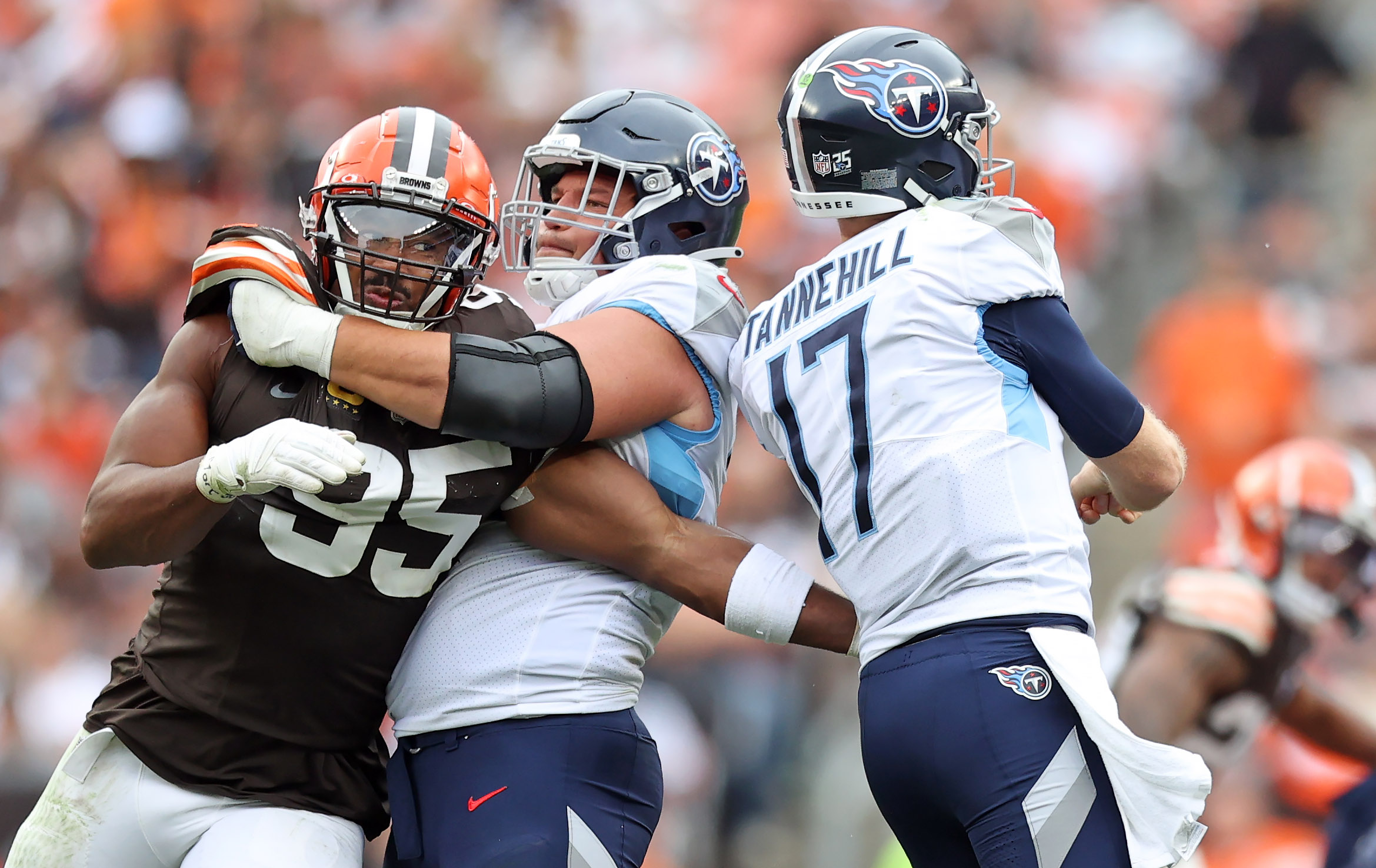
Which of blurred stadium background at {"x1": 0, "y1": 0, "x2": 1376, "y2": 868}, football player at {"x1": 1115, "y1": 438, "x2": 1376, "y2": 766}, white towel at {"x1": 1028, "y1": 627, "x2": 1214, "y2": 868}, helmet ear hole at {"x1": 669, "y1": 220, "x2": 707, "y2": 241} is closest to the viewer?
white towel at {"x1": 1028, "y1": 627, "x2": 1214, "y2": 868}

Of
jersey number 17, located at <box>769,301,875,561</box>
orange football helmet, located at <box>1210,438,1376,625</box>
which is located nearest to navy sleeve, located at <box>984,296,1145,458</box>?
jersey number 17, located at <box>769,301,875,561</box>

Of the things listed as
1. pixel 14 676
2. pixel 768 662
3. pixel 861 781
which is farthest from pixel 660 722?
pixel 14 676

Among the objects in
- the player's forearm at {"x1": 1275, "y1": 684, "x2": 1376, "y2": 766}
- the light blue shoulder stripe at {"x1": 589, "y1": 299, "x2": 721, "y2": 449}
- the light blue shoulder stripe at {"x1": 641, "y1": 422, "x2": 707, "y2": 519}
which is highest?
the light blue shoulder stripe at {"x1": 589, "y1": 299, "x2": 721, "y2": 449}

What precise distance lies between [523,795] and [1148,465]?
1.36 m

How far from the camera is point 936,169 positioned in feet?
9.29

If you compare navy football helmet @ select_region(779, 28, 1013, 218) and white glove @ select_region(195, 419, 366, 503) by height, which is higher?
navy football helmet @ select_region(779, 28, 1013, 218)

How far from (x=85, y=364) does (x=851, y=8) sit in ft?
15.3

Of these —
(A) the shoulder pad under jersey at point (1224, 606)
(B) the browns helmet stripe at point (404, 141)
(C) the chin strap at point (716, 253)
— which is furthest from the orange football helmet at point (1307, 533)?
(B) the browns helmet stripe at point (404, 141)

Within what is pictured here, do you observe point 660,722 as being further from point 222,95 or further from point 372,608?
point 222,95

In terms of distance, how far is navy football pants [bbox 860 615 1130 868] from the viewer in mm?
2344

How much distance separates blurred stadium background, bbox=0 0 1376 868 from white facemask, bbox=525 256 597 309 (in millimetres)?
3280

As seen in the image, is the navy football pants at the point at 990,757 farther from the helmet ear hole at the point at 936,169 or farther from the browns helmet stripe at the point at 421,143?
the browns helmet stripe at the point at 421,143

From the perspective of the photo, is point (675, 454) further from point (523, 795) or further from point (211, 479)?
point (211, 479)

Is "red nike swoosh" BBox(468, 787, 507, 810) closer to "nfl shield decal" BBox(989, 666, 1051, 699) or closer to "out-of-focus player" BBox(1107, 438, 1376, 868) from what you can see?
"nfl shield decal" BBox(989, 666, 1051, 699)
